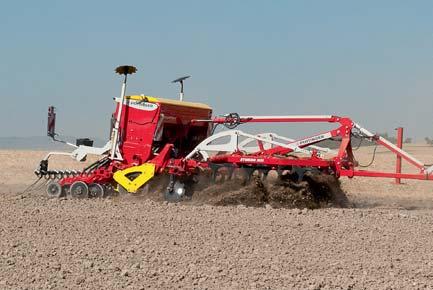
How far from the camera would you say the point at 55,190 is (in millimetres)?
14766

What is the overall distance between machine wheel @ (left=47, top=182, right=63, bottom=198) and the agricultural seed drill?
0.02 meters

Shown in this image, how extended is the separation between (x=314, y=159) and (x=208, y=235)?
4.84 m

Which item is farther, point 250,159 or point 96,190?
point 96,190

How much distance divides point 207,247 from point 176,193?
18.9ft

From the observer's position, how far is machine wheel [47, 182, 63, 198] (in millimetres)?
14719

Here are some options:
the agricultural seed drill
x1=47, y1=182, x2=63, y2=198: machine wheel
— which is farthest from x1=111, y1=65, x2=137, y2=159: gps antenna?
x1=47, y1=182, x2=63, y2=198: machine wheel

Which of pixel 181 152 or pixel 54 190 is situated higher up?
pixel 181 152

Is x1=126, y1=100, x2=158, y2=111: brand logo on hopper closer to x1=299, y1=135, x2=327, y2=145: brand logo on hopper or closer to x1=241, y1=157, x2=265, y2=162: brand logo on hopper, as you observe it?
x1=241, y1=157, x2=265, y2=162: brand logo on hopper

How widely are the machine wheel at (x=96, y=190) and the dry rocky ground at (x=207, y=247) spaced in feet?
5.41

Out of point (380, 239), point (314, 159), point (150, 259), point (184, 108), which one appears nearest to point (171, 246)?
point (150, 259)

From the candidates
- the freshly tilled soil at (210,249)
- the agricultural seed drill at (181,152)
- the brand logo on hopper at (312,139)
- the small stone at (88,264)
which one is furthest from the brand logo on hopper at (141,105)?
the small stone at (88,264)

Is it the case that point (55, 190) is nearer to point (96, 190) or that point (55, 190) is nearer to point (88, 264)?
point (96, 190)

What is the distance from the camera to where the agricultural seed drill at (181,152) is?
13391 mm

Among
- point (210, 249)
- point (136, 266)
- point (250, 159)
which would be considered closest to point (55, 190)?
point (250, 159)
